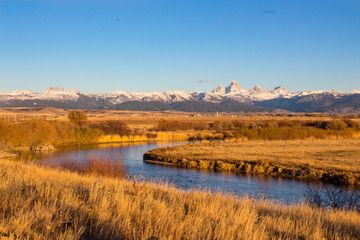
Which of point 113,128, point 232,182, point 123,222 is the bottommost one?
point 232,182

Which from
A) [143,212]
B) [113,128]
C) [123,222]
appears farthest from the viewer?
[113,128]

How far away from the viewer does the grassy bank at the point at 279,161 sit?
21.5 metres

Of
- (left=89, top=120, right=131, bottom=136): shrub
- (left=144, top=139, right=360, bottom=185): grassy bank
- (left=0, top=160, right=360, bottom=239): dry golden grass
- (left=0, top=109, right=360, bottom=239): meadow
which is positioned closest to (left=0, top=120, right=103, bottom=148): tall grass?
(left=89, top=120, right=131, bottom=136): shrub

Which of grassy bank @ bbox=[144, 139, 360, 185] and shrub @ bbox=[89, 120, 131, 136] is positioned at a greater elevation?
shrub @ bbox=[89, 120, 131, 136]

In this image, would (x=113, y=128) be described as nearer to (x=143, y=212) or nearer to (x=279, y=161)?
(x=279, y=161)

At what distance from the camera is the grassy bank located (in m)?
21.5

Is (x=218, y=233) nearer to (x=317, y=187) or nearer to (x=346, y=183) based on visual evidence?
(x=317, y=187)

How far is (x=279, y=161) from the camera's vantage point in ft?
83.6

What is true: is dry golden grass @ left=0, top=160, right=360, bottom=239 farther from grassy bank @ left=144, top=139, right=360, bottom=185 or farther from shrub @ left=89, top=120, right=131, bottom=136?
shrub @ left=89, top=120, right=131, bottom=136

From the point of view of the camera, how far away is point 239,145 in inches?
1444

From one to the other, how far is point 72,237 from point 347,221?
20.0ft

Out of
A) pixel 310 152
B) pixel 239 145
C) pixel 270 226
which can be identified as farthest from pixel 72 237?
pixel 239 145

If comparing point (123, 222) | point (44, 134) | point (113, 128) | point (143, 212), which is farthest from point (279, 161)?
point (113, 128)

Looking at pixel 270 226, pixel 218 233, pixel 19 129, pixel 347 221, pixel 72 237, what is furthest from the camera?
pixel 19 129
